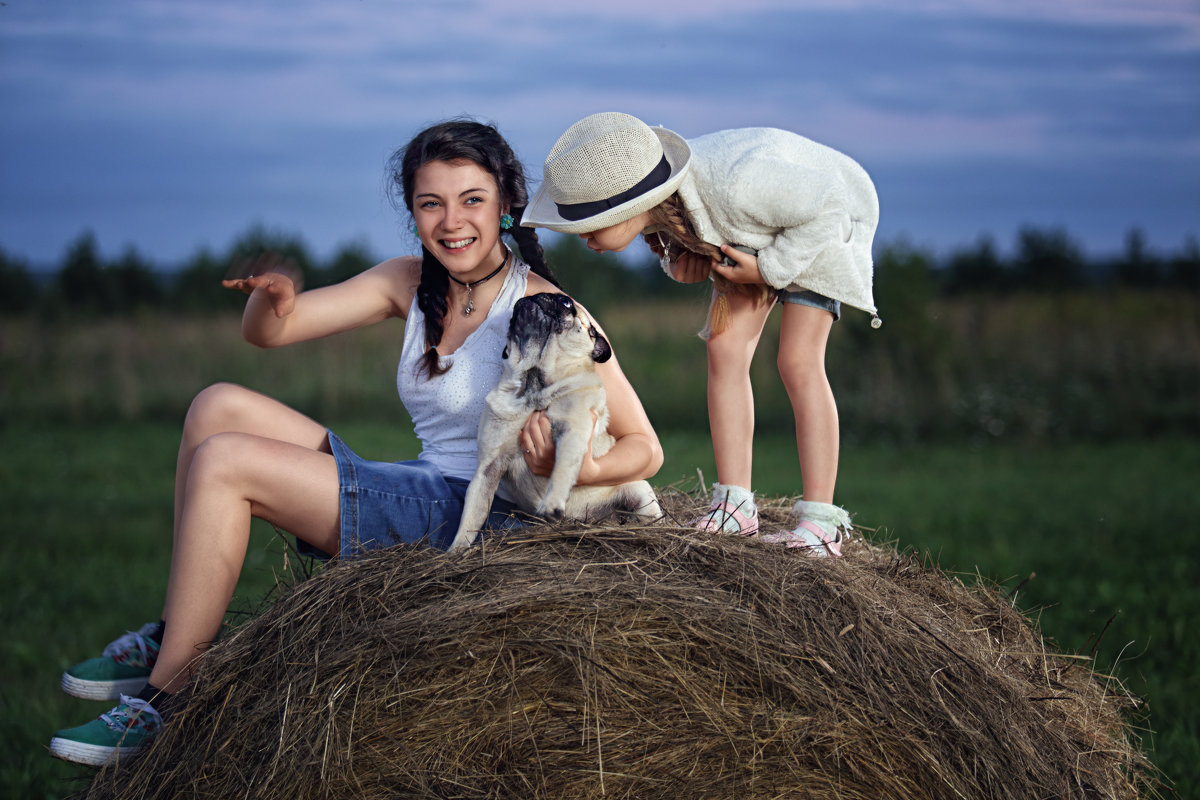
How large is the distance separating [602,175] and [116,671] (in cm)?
271

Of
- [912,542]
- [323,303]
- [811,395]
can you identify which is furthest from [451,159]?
[912,542]

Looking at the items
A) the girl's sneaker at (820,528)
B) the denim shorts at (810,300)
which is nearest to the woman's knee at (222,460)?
the girl's sneaker at (820,528)

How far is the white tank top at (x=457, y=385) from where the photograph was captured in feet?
13.5

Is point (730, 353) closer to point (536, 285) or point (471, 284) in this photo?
point (536, 285)

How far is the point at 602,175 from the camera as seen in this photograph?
4051 millimetres

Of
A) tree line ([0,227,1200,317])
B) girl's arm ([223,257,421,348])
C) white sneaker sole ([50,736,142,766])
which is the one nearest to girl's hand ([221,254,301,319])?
girl's arm ([223,257,421,348])

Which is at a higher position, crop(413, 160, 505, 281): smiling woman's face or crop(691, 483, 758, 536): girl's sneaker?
crop(413, 160, 505, 281): smiling woman's face

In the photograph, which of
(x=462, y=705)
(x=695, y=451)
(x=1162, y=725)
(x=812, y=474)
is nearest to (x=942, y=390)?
(x=695, y=451)

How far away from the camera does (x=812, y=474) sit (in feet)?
15.1

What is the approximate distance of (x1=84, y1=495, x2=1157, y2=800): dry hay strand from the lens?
293 centimetres

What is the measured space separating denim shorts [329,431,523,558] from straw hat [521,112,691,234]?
121cm

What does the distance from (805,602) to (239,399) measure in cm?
247

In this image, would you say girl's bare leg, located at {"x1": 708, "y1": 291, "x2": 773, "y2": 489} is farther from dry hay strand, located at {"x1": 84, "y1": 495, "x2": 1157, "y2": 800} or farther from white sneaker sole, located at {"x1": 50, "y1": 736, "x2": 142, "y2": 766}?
white sneaker sole, located at {"x1": 50, "y1": 736, "x2": 142, "y2": 766}

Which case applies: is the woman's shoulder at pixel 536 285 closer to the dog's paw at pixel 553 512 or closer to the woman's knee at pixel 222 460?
the dog's paw at pixel 553 512
